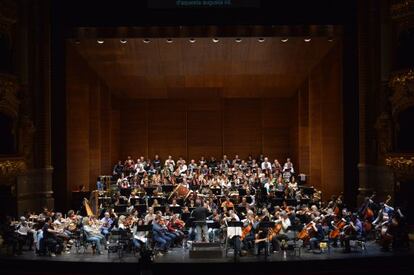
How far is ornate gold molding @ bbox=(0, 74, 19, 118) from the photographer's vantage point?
54.5 feet

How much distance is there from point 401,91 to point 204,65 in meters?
9.43

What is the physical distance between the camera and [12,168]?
54.7 ft

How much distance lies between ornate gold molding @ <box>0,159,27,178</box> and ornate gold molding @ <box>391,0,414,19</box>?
43.6 feet

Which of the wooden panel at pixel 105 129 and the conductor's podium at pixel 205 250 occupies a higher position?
the wooden panel at pixel 105 129

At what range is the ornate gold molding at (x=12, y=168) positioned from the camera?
1621 centimetres

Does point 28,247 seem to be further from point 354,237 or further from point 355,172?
point 355,172

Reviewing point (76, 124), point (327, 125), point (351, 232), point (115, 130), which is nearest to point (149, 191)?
point (76, 124)

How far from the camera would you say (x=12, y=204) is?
1703 cm

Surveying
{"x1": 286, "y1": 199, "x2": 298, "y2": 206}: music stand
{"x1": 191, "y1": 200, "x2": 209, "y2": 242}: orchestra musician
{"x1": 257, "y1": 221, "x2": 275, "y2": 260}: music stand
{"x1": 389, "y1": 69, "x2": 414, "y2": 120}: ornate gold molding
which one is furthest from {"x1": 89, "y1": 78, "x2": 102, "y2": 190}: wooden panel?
{"x1": 389, "y1": 69, "x2": 414, "y2": 120}: ornate gold molding

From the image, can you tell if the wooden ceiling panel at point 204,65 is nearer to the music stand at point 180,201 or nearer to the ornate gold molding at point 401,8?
the ornate gold molding at point 401,8

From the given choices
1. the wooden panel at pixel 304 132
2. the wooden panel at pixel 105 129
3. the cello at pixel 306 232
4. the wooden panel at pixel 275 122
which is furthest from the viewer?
the wooden panel at pixel 275 122

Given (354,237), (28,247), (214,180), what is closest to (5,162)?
(28,247)

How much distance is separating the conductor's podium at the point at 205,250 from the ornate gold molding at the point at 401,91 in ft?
25.6

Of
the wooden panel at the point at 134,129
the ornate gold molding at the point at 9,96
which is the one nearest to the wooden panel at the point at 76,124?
the ornate gold molding at the point at 9,96
